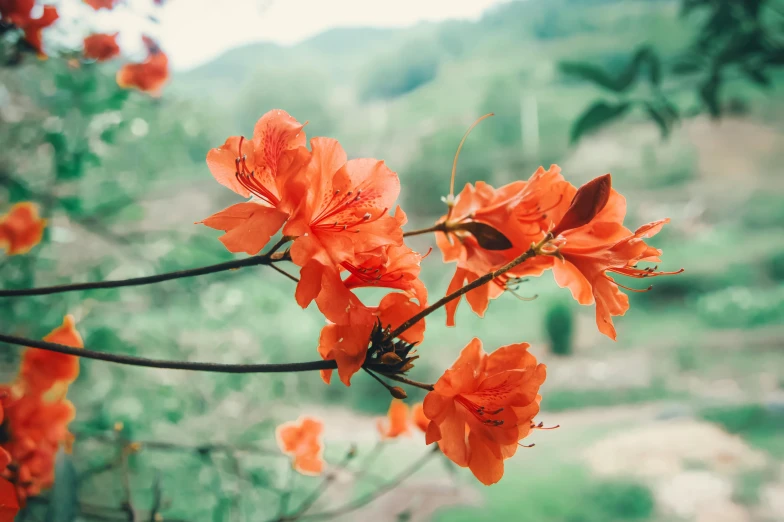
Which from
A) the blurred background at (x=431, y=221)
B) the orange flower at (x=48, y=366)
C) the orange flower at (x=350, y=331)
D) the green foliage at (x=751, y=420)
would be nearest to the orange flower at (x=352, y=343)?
the orange flower at (x=350, y=331)

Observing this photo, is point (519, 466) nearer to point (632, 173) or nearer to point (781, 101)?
point (632, 173)

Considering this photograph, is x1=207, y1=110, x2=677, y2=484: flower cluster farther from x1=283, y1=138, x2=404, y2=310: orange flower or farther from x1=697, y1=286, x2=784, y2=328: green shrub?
→ x1=697, y1=286, x2=784, y2=328: green shrub

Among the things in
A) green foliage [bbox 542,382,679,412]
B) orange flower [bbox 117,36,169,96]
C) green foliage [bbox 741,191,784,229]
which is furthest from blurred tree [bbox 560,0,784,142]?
orange flower [bbox 117,36,169,96]

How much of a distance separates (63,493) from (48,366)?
0.16m

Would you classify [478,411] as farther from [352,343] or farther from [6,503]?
[6,503]

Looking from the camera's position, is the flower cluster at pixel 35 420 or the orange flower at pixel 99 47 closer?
the flower cluster at pixel 35 420

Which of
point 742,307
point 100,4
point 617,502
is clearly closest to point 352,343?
point 100,4

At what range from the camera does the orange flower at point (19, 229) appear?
712 mm

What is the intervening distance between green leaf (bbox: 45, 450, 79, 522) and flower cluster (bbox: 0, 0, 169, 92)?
→ 0.32 meters

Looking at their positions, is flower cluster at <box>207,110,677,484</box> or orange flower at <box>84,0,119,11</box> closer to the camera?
flower cluster at <box>207,110,677,484</box>

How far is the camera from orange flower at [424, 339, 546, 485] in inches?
8.8

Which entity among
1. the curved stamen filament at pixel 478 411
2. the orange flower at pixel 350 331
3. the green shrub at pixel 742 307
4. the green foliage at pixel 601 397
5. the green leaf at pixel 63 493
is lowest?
the green foliage at pixel 601 397

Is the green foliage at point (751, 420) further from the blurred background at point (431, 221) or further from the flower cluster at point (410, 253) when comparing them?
the flower cluster at point (410, 253)

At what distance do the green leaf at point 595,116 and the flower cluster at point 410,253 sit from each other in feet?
2.85
